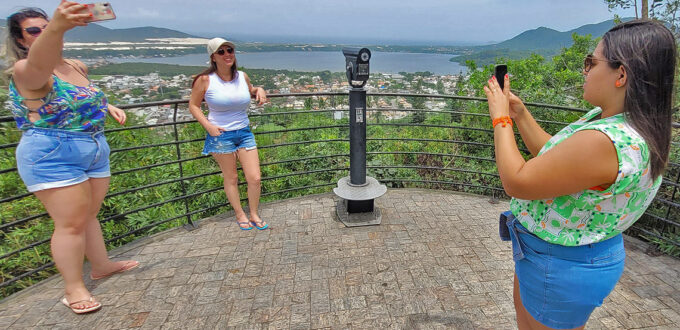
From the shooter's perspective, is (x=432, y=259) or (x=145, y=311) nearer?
(x=145, y=311)

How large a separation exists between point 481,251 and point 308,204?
190 centimetres

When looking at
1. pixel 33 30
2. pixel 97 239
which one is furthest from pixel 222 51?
pixel 97 239

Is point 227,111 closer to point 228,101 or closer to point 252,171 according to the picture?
point 228,101

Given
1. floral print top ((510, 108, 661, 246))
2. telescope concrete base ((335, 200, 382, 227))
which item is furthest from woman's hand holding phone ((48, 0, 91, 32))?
telescope concrete base ((335, 200, 382, 227))

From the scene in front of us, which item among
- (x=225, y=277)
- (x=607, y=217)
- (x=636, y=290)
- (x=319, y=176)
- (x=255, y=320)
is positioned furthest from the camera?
(x=319, y=176)

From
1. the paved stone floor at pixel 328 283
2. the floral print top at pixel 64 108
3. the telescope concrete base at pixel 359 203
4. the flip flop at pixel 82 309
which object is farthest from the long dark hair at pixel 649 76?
the flip flop at pixel 82 309

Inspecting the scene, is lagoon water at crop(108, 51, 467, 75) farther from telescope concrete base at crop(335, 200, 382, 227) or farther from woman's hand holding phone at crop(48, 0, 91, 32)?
telescope concrete base at crop(335, 200, 382, 227)

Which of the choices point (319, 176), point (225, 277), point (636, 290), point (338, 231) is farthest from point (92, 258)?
point (636, 290)

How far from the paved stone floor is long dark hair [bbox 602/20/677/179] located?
1642mm

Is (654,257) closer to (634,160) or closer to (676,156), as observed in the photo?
(676,156)

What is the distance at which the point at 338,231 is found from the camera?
3340 mm

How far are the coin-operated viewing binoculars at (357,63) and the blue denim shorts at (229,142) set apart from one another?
110 centimetres

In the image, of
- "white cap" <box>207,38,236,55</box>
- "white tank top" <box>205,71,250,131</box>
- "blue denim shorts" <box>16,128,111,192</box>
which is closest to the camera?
"blue denim shorts" <box>16,128,111,192</box>

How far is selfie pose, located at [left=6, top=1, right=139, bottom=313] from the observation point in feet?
5.74
